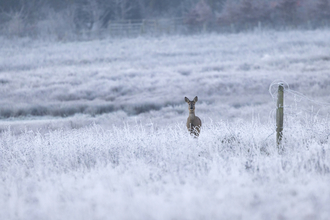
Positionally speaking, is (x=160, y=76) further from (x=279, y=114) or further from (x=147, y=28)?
(x=147, y=28)

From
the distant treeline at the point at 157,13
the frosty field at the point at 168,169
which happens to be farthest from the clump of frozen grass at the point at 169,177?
the distant treeline at the point at 157,13

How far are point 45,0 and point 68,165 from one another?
63.5 metres

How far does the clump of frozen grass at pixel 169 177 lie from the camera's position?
4234mm

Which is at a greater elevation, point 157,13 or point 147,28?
point 157,13

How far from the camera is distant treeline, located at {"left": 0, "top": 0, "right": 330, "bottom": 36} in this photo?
160 feet

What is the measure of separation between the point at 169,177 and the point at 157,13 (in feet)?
203

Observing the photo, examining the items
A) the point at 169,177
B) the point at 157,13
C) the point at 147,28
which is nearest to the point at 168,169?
the point at 169,177

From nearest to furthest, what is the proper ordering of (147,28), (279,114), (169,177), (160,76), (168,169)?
(169,177) → (168,169) → (279,114) → (160,76) → (147,28)

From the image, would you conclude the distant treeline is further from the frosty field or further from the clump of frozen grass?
the clump of frozen grass

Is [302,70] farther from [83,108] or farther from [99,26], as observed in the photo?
[99,26]

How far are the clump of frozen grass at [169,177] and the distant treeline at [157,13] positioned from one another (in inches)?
1639

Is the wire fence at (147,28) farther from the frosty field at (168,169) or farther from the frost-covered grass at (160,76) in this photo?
the frosty field at (168,169)

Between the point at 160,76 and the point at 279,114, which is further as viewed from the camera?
the point at 160,76

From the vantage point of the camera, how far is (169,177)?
16.8ft
